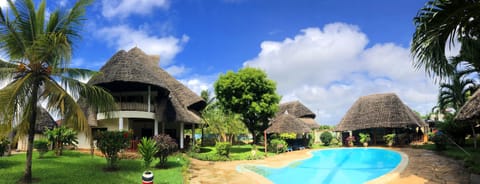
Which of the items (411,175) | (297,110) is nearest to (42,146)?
(411,175)

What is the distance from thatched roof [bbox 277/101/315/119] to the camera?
33.8 metres

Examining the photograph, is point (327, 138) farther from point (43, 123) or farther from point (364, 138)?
point (43, 123)

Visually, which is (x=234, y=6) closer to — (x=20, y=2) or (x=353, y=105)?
(x=20, y=2)

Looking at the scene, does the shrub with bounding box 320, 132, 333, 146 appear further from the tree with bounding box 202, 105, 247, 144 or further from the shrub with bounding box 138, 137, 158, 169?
the shrub with bounding box 138, 137, 158, 169

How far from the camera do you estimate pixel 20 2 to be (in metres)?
7.74

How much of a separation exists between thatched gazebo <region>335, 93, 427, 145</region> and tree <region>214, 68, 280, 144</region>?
789cm

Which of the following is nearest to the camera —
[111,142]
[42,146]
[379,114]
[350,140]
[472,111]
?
[472,111]

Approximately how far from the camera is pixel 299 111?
33.9 meters

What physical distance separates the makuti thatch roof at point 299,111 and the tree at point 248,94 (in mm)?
13271

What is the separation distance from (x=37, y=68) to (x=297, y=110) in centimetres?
2910

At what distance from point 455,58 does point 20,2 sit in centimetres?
1277

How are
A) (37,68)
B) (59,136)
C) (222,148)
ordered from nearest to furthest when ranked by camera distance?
(37,68) → (59,136) → (222,148)

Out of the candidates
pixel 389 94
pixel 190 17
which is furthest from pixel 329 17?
pixel 389 94

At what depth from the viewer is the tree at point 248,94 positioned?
19884 mm
